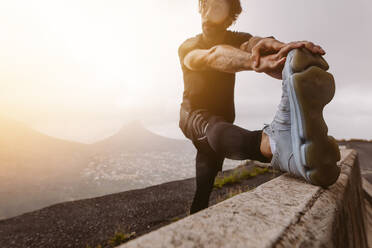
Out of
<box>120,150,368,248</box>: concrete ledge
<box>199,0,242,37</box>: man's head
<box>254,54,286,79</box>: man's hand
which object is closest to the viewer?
<box>120,150,368,248</box>: concrete ledge

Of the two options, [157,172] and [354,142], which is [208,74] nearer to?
[354,142]

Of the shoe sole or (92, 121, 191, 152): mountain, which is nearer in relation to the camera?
the shoe sole

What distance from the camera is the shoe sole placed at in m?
0.83

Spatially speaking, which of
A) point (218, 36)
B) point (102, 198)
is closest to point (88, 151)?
point (102, 198)

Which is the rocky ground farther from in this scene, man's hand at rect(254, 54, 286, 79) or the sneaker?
man's hand at rect(254, 54, 286, 79)

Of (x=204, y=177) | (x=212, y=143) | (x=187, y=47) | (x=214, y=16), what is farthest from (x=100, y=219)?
(x=214, y=16)

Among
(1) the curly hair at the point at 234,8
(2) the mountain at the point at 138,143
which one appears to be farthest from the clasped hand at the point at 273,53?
(2) the mountain at the point at 138,143

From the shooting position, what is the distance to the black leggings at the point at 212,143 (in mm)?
1161

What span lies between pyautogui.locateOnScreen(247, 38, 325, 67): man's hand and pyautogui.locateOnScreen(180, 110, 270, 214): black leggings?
45cm

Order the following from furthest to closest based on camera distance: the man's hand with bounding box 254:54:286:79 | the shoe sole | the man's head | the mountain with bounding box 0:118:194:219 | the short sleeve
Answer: the mountain with bounding box 0:118:194:219 < the man's head < the short sleeve < the man's hand with bounding box 254:54:286:79 < the shoe sole

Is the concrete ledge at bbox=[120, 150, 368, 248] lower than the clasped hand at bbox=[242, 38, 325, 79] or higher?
lower

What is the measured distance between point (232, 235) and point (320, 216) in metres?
0.43

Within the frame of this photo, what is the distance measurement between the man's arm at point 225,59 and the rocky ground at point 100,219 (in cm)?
270

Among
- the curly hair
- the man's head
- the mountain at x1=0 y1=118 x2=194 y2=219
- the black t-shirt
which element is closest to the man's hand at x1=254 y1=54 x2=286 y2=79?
the black t-shirt
